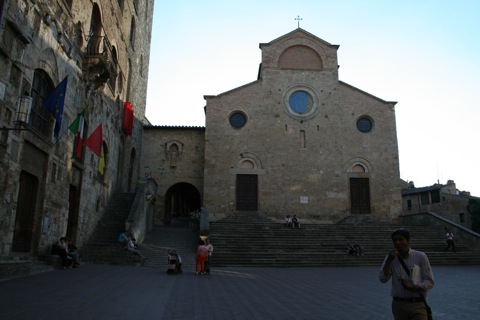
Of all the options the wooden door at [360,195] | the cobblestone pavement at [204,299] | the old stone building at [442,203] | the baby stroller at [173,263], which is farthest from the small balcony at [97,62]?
the old stone building at [442,203]

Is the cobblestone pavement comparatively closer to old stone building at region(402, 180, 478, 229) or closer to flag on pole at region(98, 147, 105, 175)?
flag on pole at region(98, 147, 105, 175)

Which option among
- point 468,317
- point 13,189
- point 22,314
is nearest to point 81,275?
point 13,189

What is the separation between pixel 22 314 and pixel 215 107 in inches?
900

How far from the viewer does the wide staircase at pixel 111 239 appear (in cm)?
1552

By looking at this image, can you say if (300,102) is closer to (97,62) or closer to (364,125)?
(364,125)

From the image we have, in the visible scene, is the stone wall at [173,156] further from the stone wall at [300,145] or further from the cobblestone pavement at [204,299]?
the cobblestone pavement at [204,299]

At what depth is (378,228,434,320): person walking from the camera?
12.3 ft

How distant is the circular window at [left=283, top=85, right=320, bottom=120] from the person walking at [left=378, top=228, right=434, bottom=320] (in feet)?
80.7

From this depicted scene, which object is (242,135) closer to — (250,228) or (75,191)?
(250,228)

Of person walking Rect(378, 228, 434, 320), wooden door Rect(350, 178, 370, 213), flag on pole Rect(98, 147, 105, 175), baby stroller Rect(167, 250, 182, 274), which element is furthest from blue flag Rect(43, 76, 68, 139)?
wooden door Rect(350, 178, 370, 213)

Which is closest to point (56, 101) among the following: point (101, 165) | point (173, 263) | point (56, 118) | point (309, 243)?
point (56, 118)

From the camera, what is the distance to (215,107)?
1094 inches

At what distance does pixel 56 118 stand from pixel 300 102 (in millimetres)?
19601

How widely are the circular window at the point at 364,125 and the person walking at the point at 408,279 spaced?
25.5 metres
